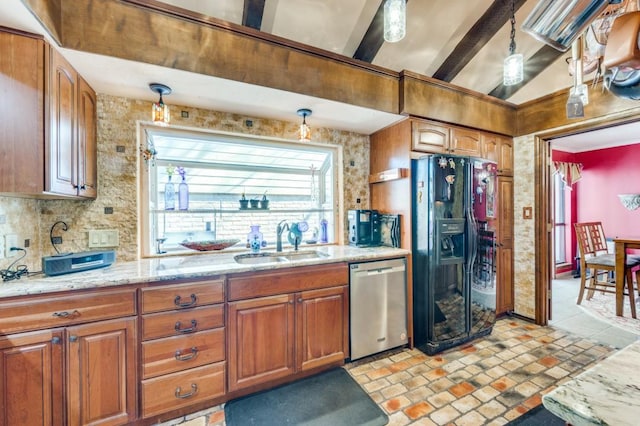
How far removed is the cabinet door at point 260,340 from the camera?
5.86 feet

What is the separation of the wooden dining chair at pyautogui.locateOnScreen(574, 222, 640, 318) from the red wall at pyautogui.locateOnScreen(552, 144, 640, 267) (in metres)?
0.85

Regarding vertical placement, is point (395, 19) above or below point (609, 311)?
above

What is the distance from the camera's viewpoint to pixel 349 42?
239 centimetres

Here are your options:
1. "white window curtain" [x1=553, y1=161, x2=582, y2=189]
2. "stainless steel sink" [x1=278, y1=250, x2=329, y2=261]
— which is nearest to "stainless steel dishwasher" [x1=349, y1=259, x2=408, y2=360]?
"stainless steel sink" [x1=278, y1=250, x2=329, y2=261]

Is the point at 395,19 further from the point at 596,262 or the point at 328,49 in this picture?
the point at 596,262

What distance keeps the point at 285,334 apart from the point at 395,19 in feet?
7.17

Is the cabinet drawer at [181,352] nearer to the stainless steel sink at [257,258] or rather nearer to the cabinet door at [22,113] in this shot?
the stainless steel sink at [257,258]

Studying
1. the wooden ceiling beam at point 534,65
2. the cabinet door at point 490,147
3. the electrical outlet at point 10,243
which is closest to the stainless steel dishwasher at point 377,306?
the cabinet door at point 490,147

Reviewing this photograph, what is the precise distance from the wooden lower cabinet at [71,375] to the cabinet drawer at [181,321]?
0.08 meters

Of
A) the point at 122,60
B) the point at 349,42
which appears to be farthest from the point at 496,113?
the point at 122,60

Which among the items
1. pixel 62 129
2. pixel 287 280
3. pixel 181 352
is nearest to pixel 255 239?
pixel 287 280

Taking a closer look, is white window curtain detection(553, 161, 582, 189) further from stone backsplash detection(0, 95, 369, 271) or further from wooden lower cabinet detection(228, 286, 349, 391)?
stone backsplash detection(0, 95, 369, 271)

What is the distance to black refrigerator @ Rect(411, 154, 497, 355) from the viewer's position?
93.1 inches

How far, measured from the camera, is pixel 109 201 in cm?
204
